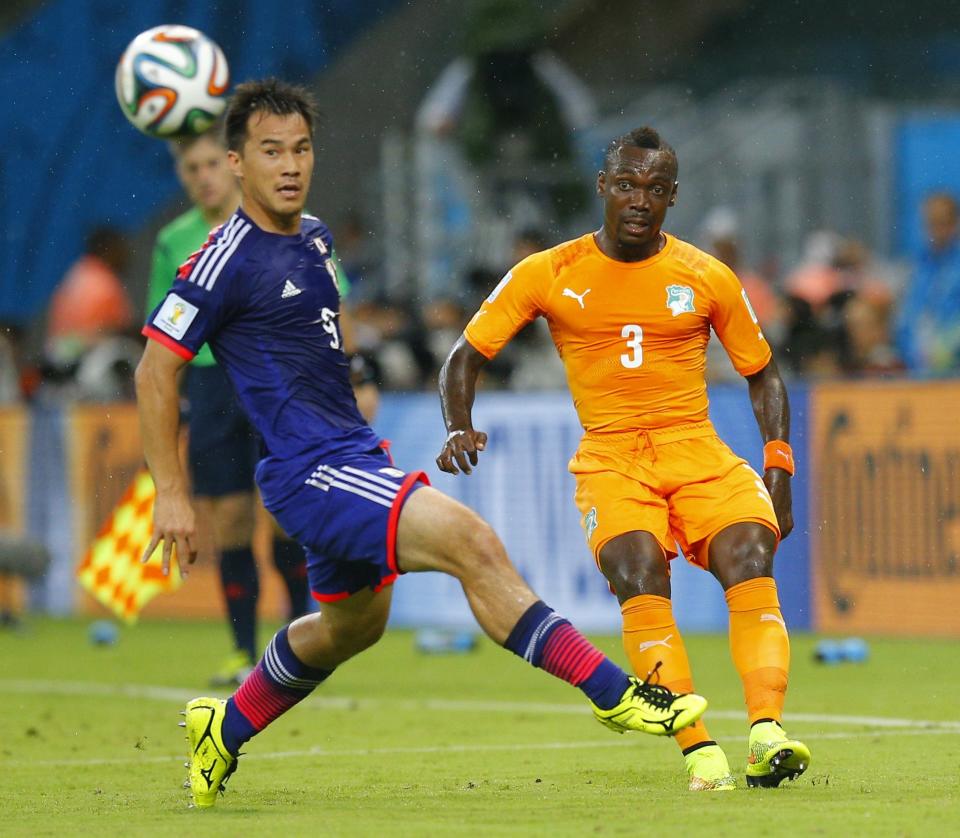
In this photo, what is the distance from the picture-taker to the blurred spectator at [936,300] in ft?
46.1

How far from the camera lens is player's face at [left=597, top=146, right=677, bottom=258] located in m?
6.88

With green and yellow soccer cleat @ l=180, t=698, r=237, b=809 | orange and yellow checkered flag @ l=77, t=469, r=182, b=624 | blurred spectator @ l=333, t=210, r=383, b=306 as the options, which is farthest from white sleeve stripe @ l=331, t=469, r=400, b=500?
blurred spectator @ l=333, t=210, r=383, b=306

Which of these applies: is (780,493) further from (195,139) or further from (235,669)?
(195,139)

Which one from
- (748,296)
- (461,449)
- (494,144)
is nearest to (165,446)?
(461,449)

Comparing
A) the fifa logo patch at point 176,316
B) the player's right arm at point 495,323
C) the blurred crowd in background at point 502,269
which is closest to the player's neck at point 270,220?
the fifa logo patch at point 176,316

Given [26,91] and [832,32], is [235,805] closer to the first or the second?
[26,91]

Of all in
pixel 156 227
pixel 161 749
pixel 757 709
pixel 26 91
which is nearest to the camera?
pixel 757 709

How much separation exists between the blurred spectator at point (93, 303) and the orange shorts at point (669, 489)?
1016 cm

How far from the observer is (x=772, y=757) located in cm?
630

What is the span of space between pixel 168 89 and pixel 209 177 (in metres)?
0.71

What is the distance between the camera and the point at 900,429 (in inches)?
500

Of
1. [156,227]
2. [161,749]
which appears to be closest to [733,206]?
[156,227]

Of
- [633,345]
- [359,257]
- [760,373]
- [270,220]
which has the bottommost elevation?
[760,373]

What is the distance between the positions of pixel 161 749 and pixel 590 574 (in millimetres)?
5651
